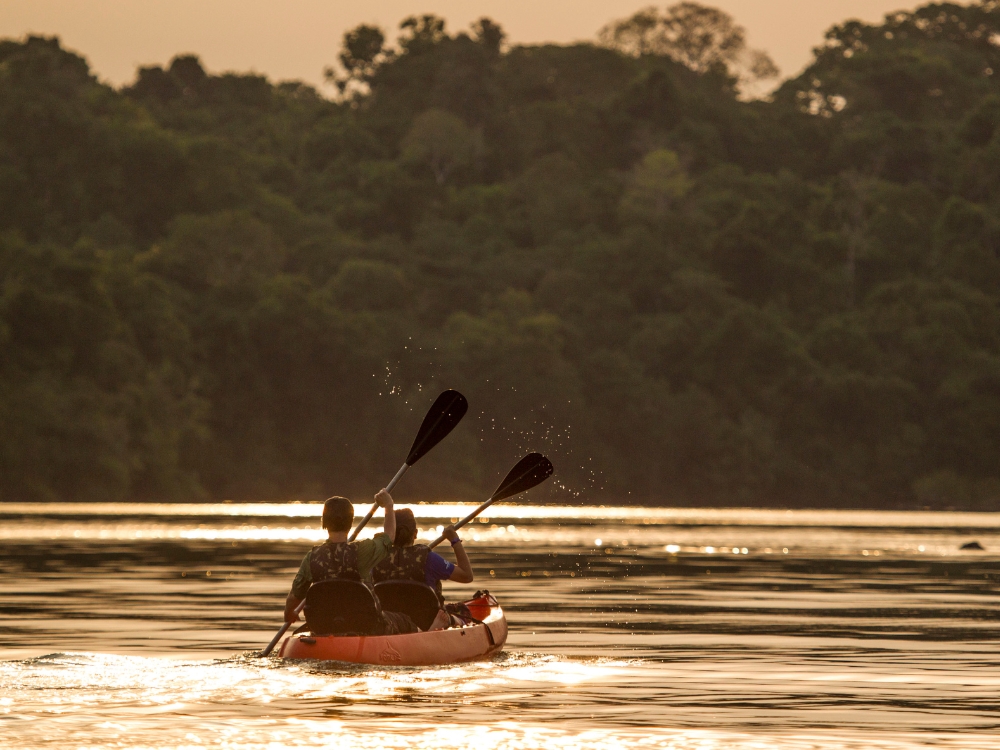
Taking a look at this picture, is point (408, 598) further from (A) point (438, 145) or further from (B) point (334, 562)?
(A) point (438, 145)

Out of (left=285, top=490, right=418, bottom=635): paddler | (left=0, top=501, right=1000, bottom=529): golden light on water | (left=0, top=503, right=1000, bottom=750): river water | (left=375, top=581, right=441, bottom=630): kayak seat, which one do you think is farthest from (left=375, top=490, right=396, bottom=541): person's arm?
(left=0, top=501, right=1000, bottom=529): golden light on water

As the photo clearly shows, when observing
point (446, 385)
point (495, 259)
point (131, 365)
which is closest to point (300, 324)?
point (446, 385)

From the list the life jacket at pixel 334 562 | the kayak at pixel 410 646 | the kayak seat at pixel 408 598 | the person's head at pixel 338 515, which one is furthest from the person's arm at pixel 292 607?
the person's head at pixel 338 515

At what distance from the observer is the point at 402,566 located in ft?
61.9

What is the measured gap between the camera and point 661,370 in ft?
381

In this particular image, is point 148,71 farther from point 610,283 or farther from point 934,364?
point 934,364

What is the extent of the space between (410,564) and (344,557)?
45.2 inches

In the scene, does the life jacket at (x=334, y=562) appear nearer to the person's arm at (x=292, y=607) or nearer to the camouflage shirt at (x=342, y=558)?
the camouflage shirt at (x=342, y=558)

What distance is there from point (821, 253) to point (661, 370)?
66.2 ft

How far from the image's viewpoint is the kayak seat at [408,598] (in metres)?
18.9

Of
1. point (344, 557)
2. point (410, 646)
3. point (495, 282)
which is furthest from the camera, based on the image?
point (495, 282)

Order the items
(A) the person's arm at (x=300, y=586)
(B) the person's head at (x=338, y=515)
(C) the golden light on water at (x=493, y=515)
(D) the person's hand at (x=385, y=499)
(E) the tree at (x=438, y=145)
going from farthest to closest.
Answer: (E) the tree at (x=438, y=145)
(C) the golden light on water at (x=493, y=515)
(D) the person's hand at (x=385, y=499)
(A) the person's arm at (x=300, y=586)
(B) the person's head at (x=338, y=515)

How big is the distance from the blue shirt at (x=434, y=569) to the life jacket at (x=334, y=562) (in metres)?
1.22

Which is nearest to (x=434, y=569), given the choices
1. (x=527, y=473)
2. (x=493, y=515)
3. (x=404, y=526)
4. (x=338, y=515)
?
(x=404, y=526)
